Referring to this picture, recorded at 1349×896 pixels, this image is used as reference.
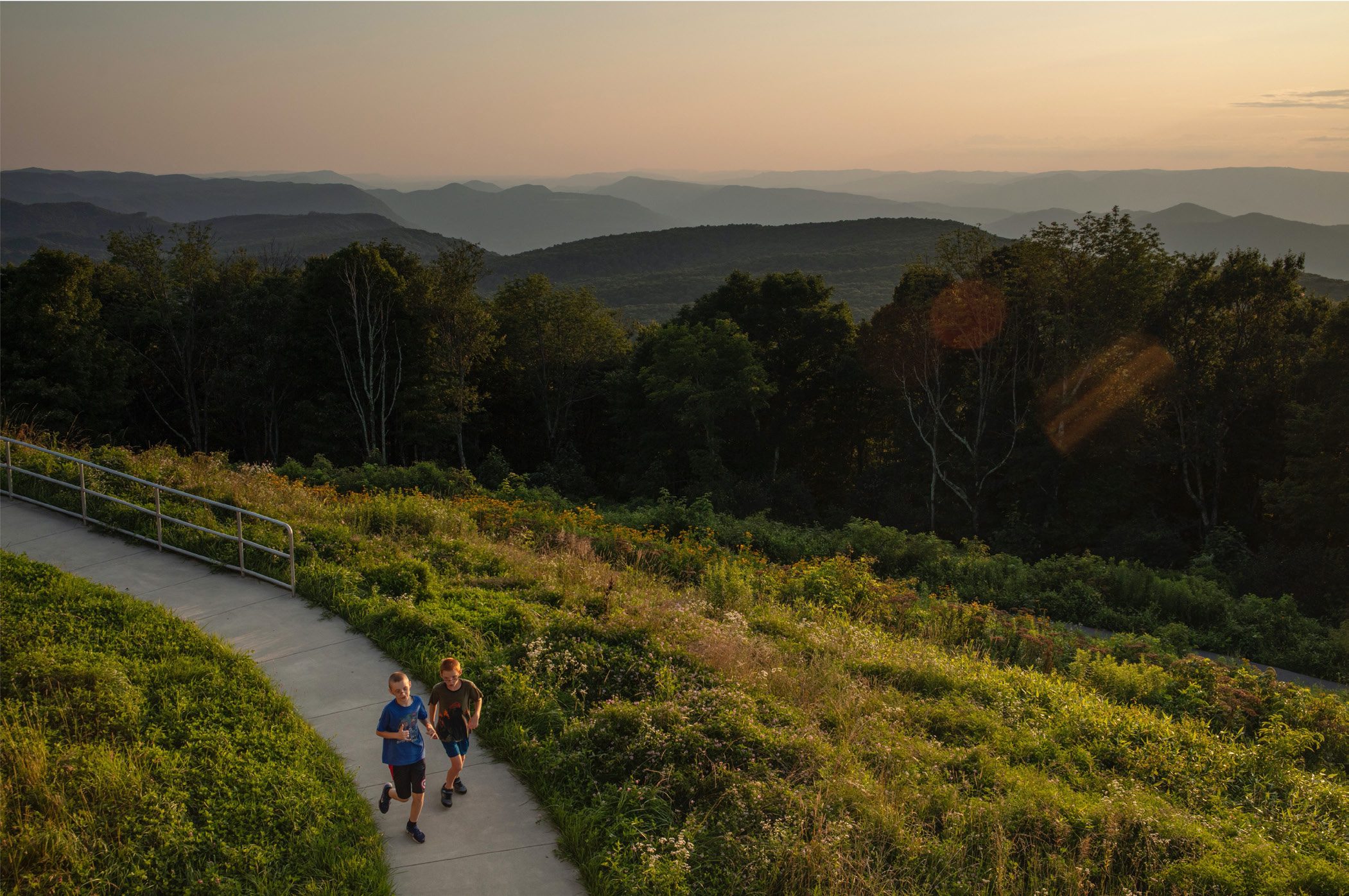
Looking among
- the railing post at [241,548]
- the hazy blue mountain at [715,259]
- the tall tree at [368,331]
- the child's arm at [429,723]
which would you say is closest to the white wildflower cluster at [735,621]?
the child's arm at [429,723]

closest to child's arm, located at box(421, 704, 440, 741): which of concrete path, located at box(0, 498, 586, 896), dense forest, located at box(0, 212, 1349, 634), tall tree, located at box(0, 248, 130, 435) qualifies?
concrete path, located at box(0, 498, 586, 896)

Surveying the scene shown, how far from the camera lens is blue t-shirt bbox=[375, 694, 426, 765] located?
5402 millimetres

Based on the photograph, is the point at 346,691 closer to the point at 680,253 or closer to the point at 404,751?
the point at 404,751

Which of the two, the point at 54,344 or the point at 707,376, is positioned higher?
the point at 54,344

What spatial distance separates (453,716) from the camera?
18.9 ft

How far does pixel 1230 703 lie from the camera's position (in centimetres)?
909

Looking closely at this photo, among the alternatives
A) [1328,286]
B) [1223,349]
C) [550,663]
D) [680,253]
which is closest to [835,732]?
[550,663]

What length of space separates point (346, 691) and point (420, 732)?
202 cm

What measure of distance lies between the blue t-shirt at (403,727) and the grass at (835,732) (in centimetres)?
105

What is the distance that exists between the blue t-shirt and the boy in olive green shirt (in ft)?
0.64

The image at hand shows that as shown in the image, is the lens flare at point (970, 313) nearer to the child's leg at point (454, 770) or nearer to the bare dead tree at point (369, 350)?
the bare dead tree at point (369, 350)

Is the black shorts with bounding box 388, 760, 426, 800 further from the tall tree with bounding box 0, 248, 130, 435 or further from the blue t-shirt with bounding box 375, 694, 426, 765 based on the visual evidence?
the tall tree with bounding box 0, 248, 130, 435

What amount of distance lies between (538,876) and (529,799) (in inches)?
33.3

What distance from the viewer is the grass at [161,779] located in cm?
475
